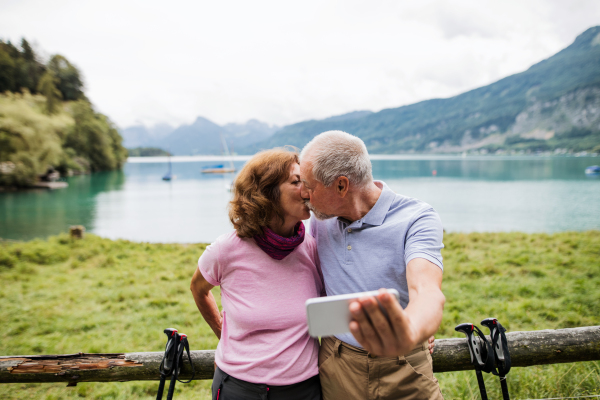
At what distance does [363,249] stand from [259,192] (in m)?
0.72

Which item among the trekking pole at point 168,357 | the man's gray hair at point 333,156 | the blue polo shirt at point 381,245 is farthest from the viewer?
the trekking pole at point 168,357

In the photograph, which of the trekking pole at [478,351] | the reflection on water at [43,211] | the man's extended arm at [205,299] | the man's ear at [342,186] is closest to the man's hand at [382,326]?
the man's ear at [342,186]

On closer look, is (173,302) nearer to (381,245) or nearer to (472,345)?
(472,345)

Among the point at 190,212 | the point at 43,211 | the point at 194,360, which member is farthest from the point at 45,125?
the point at 194,360

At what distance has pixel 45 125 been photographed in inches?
1997

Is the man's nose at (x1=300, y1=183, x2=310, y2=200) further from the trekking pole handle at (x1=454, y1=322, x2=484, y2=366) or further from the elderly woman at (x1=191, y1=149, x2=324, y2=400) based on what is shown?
the trekking pole handle at (x1=454, y1=322, x2=484, y2=366)

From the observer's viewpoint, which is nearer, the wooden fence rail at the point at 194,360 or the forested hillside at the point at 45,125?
the wooden fence rail at the point at 194,360

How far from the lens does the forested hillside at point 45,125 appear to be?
46594 mm

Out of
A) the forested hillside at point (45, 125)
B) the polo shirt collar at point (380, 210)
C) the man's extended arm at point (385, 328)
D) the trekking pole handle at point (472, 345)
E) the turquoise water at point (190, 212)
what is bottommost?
the turquoise water at point (190, 212)

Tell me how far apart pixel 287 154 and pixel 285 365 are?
1.26 meters

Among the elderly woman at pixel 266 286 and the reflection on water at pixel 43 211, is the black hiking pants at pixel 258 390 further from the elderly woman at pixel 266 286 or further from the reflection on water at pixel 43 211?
Result: the reflection on water at pixel 43 211

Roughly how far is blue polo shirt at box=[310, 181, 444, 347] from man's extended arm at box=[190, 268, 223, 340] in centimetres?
84

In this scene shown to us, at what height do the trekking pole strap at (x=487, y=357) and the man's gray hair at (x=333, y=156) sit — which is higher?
the man's gray hair at (x=333, y=156)

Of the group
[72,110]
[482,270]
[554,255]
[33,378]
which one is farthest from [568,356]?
[72,110]
